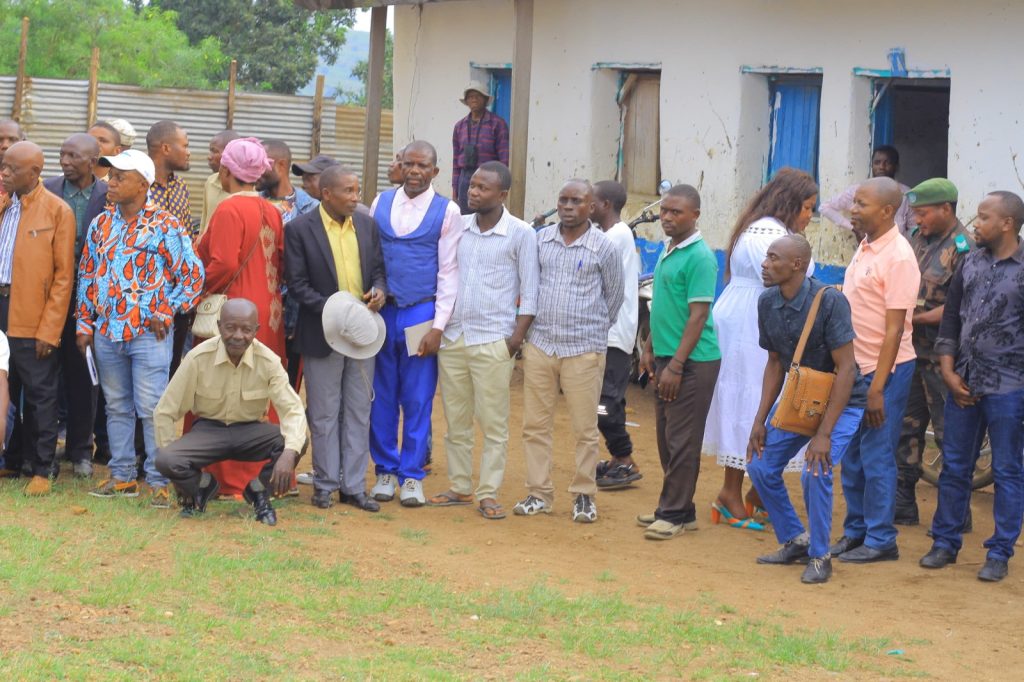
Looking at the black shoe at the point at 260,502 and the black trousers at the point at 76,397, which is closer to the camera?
the black shoe at the point at 260,502

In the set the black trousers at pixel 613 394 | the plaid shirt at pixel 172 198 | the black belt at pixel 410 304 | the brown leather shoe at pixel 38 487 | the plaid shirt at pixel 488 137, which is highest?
the plaid shirt at pixel 488 137

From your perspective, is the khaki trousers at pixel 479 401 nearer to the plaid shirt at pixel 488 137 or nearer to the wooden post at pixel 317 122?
the plaid shirt at pixel 488 137

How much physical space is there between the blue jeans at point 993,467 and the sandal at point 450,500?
2470mm

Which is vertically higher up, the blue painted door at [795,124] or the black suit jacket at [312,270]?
the blue painted door at [795,124]

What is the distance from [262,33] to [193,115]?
9.77 metres

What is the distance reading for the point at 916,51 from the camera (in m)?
9.80

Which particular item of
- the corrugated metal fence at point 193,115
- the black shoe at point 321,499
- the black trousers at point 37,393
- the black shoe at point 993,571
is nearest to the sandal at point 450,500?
the black shoe at point 321,499

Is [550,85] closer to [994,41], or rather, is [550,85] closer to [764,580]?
[994,41]

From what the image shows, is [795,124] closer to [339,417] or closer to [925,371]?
[925,371]

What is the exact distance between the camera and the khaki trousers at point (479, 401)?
24.2ft

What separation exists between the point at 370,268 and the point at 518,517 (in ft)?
5.06

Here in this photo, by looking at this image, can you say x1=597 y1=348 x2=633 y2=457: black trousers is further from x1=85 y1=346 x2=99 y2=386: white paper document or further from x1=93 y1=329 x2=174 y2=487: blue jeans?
x1=85 y1=346 x2=99 y2=386: white paper document

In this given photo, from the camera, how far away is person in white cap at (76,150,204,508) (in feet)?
23.0

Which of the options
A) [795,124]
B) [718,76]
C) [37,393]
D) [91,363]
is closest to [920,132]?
[795,124]
